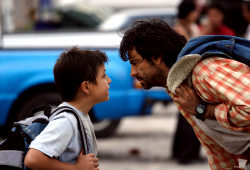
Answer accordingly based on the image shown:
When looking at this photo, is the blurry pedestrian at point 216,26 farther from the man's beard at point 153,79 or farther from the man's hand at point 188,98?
the man's hand at point 188,98

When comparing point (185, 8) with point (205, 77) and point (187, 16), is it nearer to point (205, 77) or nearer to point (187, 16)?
point (187, 16)

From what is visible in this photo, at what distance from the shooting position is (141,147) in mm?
6867

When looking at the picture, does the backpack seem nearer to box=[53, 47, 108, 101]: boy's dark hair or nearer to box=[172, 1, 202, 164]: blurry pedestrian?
box=[53, 47, 108, 101]: boy's dark hair

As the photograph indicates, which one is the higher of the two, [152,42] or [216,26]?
[152,42]

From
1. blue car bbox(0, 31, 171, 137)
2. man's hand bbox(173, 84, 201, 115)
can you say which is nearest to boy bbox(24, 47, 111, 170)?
man's hand bbox(173, 84, 201, 115)

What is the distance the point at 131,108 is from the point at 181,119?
24.2 inches

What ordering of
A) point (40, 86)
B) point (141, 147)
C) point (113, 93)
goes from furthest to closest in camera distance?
point (141, 147) → point (40, 86) → point (113, 93)

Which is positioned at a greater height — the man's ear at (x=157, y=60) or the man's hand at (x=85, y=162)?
the man's ear at (x=157, y=60)

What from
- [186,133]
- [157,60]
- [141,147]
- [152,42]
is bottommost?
[141,147]

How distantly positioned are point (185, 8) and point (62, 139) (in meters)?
4.17

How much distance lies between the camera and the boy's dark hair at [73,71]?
2.59 meters

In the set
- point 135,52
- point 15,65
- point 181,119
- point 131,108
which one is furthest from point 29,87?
point 135,52

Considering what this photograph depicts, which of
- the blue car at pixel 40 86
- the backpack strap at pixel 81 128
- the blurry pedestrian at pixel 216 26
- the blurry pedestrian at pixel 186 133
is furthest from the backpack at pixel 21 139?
the blurry pedestrian at pixel 216 26

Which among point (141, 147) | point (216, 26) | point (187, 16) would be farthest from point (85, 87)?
point (141, 147)
